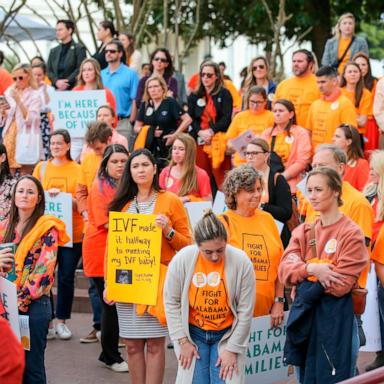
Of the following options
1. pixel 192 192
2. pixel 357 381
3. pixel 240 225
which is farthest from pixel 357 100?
pixel 357 381

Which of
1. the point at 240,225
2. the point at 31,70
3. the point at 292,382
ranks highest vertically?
the point at 31,70

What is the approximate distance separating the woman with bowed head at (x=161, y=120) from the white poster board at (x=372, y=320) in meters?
4.42

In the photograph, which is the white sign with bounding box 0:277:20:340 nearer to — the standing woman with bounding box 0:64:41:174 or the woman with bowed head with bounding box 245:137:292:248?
the woman with bowed head with bounding box 245:137:292:248

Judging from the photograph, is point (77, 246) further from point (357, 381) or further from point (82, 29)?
point (82, 29)

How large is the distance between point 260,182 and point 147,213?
0.94 meters

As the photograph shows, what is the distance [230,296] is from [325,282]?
2.02 feet

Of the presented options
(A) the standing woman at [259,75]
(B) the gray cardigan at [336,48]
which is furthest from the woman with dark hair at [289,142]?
(B) the gray cardigan at [336,48]

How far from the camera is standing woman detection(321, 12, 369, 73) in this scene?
1412cm

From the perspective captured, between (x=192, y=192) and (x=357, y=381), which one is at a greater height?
(x=192, y=192)

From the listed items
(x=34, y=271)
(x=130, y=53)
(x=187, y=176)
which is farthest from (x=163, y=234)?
(x=130, y=53)

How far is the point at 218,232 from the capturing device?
6160 millimetres

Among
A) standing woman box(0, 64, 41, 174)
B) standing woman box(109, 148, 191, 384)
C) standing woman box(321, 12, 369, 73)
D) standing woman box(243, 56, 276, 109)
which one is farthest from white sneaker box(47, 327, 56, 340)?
standing woman box(321, 12, 369, 73)

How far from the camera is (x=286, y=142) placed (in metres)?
10.8

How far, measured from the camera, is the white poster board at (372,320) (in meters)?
7.90
